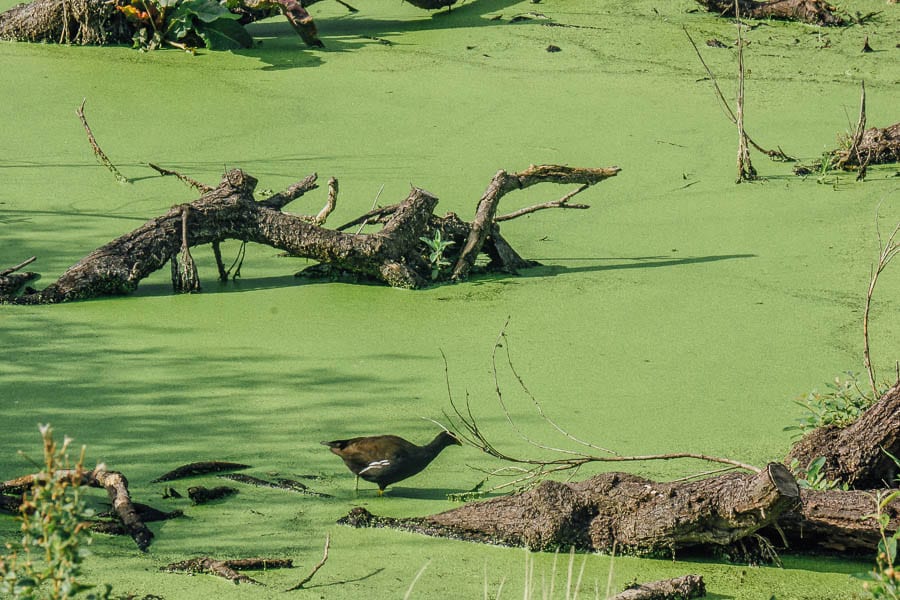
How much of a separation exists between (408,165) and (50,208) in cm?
152

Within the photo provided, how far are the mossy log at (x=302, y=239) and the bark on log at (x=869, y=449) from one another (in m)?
1.92

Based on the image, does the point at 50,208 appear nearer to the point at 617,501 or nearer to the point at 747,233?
the point at 747,233

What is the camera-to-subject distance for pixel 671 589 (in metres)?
2.42

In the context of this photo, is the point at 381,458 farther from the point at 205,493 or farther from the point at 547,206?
the point at 547,206

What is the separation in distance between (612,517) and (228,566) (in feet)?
2.47

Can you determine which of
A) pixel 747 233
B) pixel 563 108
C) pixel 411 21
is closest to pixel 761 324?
pixel 747 233

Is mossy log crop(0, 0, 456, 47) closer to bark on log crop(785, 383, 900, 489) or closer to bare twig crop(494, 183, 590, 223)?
bare twig crop(494, 183, 590, 223)

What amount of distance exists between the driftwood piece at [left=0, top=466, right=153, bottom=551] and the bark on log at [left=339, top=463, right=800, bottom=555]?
0.42 metres

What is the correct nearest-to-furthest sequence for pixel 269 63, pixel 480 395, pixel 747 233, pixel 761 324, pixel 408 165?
1. pixel 480 395
2. pixel 761 324
3. pixel 747 233
4. pixel 408 165
5. pixel 269 63

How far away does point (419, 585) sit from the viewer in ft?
8.20

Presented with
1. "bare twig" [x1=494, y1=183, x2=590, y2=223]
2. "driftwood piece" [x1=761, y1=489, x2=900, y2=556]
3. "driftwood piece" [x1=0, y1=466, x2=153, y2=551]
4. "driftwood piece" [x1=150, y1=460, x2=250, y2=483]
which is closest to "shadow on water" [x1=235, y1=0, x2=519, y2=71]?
"bare twig" [x1=494, y1=183, x2=590, y2=223]

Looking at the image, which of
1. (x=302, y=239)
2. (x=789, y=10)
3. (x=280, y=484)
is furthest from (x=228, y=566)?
(x=789, y=10)

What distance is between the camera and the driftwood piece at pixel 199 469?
2.93 m

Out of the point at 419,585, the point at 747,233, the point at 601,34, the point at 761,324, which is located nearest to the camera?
the point at 419,585
